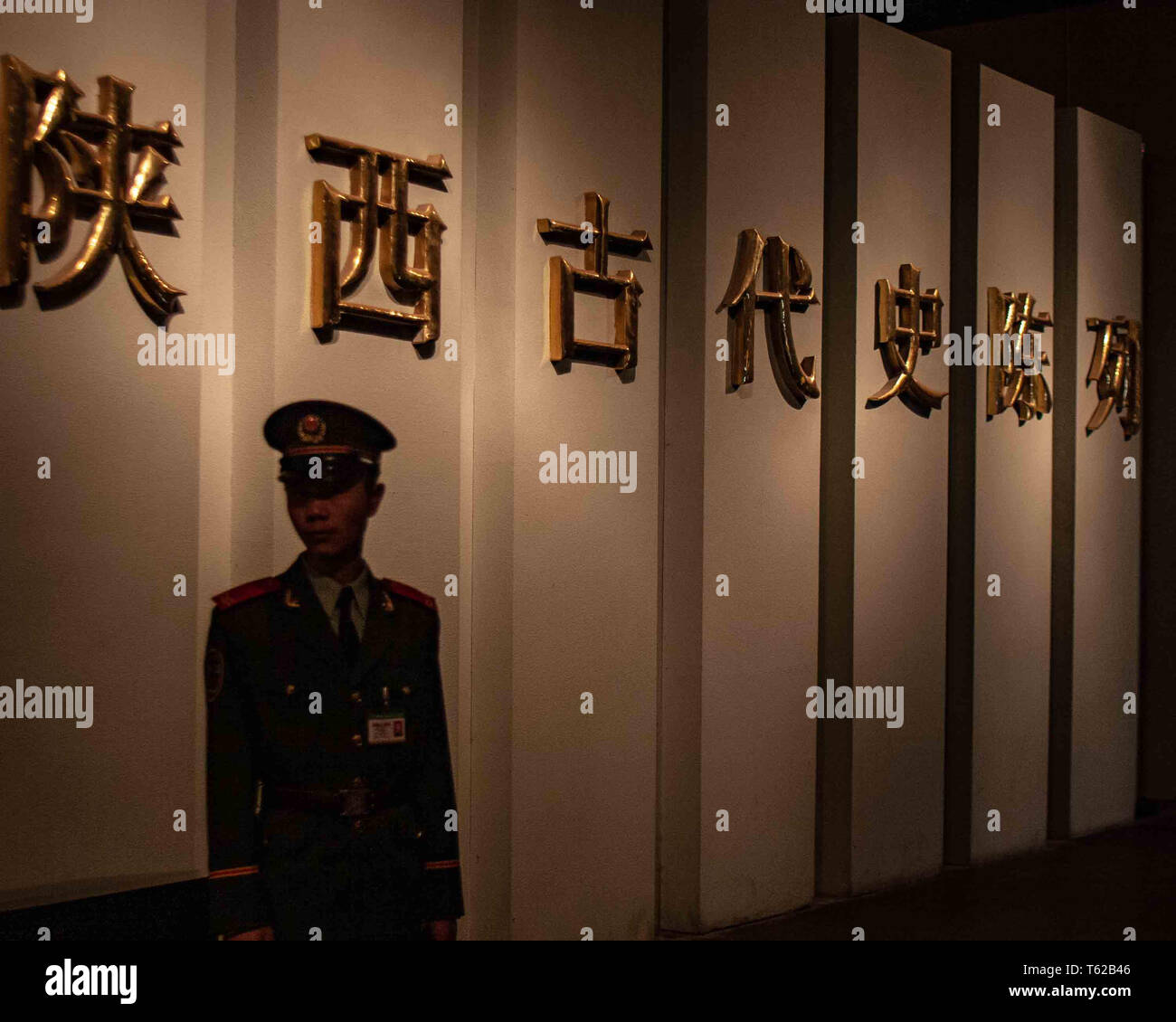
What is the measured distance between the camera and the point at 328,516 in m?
3.85

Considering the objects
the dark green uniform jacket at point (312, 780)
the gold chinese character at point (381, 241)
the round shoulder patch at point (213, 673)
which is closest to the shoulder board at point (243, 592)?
the dark green uniform jacket at point (312, 780)

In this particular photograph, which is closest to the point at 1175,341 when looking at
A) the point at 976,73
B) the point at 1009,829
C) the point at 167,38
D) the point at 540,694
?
the point at 976,73

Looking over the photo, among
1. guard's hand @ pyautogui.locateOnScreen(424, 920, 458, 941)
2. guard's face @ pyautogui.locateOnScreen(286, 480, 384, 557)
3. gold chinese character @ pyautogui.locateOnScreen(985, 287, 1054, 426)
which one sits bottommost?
guard's hand @ pyautogui.locateOnScreen(424, 920, 458, 941)

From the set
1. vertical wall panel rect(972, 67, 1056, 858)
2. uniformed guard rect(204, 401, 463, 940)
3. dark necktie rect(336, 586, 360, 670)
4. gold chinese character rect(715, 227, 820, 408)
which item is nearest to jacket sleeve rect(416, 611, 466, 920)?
uniformed guard rect(204, 401, 463, 940)

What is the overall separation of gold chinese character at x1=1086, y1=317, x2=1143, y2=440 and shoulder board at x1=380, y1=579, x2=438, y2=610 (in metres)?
4.39

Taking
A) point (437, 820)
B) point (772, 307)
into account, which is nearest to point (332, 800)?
point (437, 820)

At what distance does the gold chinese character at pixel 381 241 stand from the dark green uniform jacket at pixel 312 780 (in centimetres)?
78

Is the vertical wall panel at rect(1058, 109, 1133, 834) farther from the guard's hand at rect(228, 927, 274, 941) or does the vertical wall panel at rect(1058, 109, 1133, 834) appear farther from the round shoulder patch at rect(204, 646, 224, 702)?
the round shoulder patch at rect(204, 646, 224, 702)

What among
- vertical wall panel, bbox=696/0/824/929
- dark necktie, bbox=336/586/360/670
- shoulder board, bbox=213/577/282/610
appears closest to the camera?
shoulder board, bbox=213/577/282/610

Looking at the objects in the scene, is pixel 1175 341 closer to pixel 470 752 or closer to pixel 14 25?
pixel 470 752

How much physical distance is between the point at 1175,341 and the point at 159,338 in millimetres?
6331

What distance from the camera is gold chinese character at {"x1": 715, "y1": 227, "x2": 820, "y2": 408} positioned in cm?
516

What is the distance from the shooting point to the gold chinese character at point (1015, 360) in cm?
659

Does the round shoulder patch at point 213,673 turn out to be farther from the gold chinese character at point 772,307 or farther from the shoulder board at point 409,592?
the gold chinese character at point 772,307
